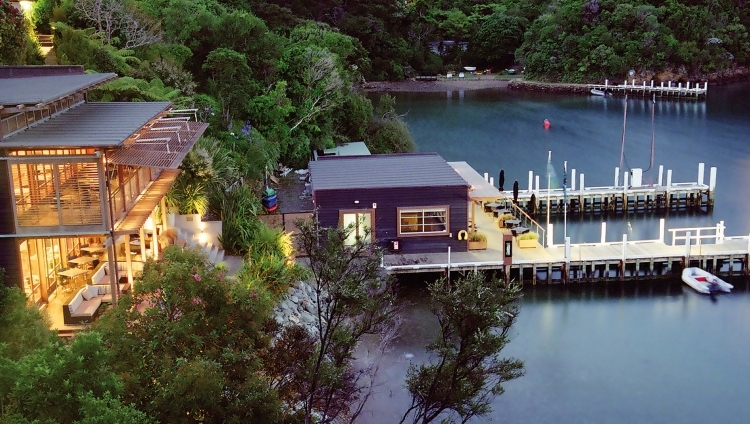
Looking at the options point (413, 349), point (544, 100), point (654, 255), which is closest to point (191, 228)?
point (413, 349)

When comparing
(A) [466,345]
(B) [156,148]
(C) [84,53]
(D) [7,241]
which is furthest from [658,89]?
(D) [7,241]

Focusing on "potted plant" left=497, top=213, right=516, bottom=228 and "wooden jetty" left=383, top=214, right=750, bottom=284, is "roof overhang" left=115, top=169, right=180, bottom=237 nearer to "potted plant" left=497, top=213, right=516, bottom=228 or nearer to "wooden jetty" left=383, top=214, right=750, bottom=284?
"wooden jetty" left=383, top=214, right=750, bottom=284

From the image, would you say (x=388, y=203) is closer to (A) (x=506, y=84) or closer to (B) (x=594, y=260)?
(B) (x=594, y=260)

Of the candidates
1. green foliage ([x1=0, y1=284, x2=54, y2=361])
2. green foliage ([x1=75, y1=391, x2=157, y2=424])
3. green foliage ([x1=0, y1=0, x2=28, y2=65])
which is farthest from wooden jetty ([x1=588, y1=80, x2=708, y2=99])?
green foliage ([x1=75, y1=391, x2=157, y2=424])

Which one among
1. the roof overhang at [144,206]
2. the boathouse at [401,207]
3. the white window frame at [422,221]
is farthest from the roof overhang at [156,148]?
the white window frame at [422,221]

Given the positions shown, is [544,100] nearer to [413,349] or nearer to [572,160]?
[572,160]

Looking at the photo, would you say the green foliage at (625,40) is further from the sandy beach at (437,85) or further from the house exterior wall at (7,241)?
the house exterior wall at (7,241)

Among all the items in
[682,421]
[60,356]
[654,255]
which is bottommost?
[682,421]
